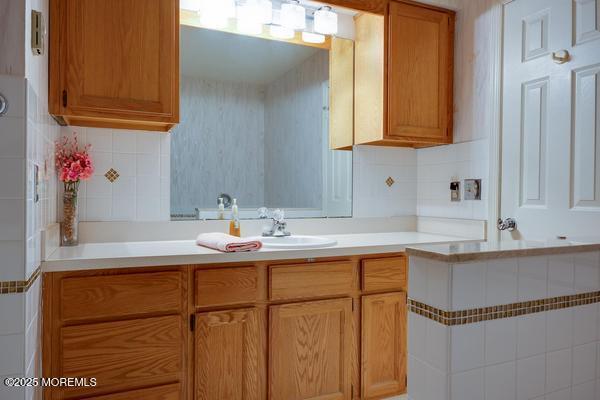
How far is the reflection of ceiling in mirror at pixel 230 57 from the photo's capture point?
220 centimetres

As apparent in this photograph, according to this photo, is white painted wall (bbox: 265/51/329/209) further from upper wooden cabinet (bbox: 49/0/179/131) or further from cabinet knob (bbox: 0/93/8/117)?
cabinet knob (bbox: 0/93/8/117)

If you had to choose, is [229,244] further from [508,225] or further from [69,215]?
[508,225]

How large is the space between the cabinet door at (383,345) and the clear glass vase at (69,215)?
135cm

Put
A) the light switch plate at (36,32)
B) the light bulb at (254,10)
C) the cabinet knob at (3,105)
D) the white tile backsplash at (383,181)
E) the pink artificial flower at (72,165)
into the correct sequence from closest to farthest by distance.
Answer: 1. the cabinet knob at (3,105)
2. the light switch plate at (36,32)
3. the pink artificial flower at (72,165)
4. the light bulb at (254,10)
5. the white tile backsplash at (383,181)

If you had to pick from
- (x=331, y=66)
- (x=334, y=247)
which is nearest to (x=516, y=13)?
(x=331, y=66)

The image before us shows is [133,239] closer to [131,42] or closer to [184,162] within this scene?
[184,162]

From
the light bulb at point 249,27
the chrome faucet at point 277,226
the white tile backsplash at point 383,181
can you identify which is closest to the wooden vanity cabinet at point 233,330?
the chrome faucet at point 277,226

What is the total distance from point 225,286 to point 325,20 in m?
1.62

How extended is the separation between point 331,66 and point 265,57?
0.46m

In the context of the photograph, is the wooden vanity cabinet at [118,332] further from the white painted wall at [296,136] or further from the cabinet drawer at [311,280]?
the white painted wall at [296,136]

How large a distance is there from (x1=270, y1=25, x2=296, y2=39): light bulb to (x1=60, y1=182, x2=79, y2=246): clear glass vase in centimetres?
134

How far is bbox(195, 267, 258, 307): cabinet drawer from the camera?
1.66 metres

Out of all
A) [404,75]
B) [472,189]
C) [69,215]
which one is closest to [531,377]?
[472,189]

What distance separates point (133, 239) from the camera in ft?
6.72
